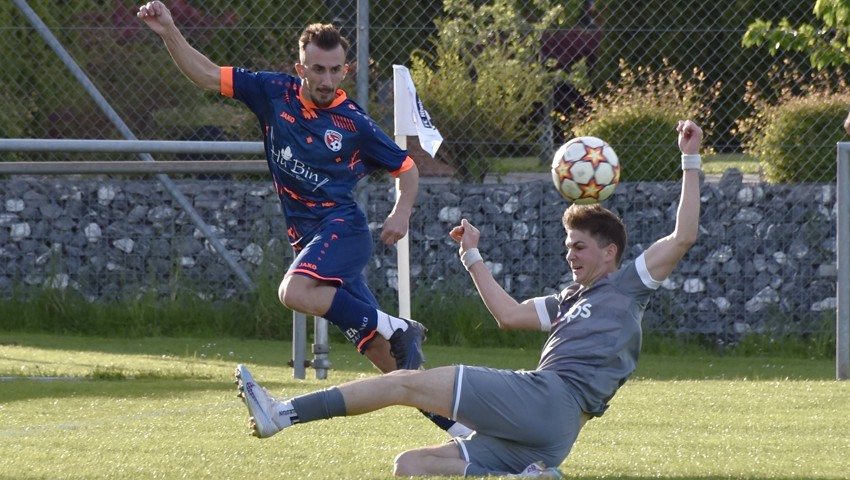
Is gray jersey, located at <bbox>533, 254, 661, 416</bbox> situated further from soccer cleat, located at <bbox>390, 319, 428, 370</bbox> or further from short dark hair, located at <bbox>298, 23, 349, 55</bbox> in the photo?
short dark hair, located at <bbox>298, 23, 349, 55</bbox>

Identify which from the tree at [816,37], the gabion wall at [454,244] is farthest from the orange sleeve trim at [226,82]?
the tree at [816,37]

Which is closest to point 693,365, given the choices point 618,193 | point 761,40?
point 618,193

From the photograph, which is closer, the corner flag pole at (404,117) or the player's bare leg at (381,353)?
the player's bare leg at (381,353)

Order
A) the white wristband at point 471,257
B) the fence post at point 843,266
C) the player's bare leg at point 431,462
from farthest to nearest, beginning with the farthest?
the fence post at point 843,266, the white wristband at point 471,257, the player's bare leg at point 431,462

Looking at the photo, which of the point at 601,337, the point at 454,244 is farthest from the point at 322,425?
the point at 454,244

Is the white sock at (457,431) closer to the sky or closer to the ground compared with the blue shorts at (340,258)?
closer to the ground

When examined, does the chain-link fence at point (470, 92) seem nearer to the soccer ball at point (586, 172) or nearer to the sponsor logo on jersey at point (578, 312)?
the soccer ball at point (586, 172)

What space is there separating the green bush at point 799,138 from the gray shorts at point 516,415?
6.70m

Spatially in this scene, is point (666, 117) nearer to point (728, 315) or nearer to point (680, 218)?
point (728, 315)

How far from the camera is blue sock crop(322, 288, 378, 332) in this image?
5.87 meters

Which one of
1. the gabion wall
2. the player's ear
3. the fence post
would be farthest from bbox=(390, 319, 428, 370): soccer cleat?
the gabion wall

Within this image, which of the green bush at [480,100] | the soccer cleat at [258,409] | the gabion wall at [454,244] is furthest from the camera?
the green bush at [480,100]

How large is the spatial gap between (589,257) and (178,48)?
2246 mm

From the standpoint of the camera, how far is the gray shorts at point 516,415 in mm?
4496
